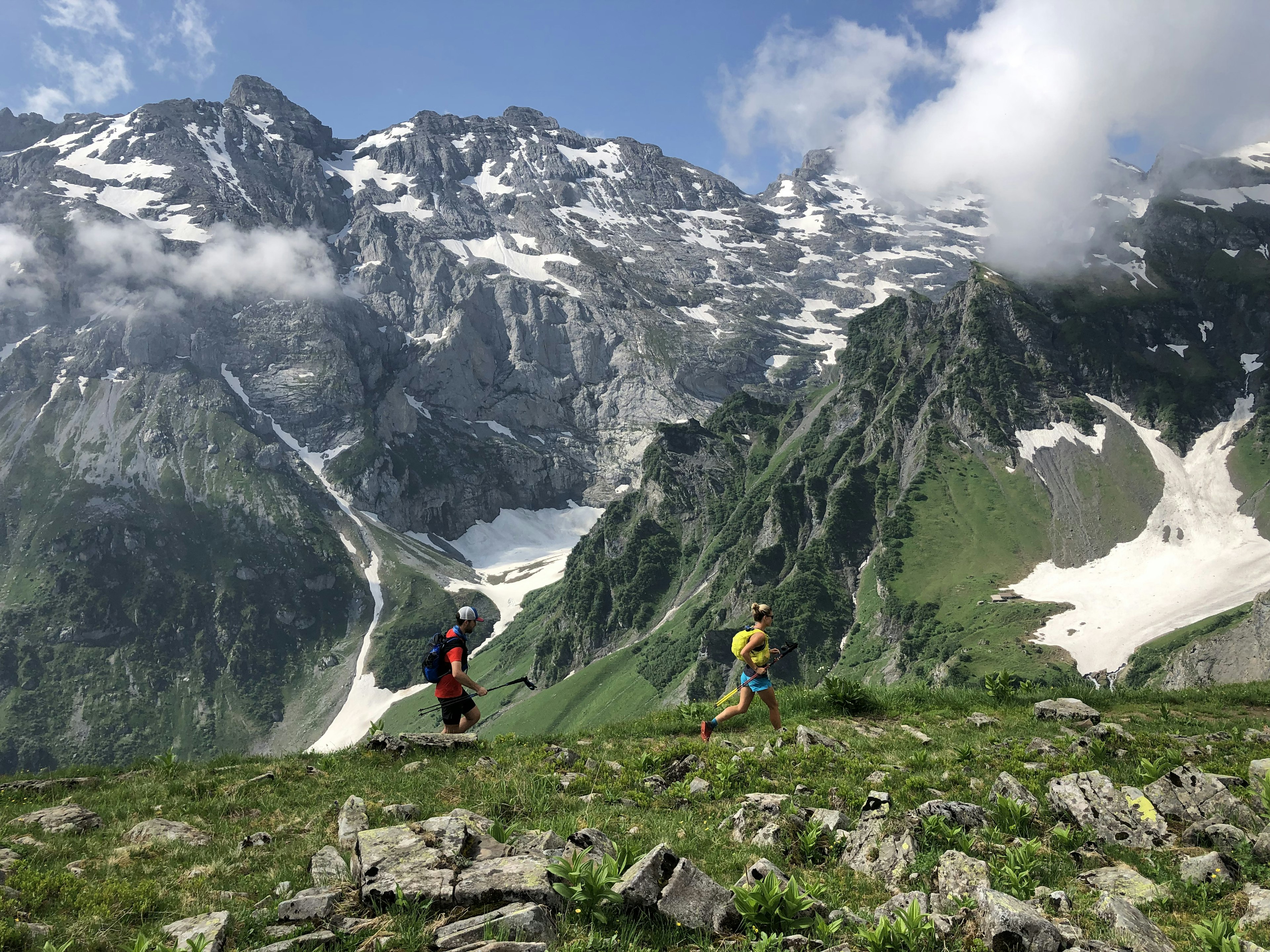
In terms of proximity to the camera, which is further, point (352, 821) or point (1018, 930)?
point (352, 821)

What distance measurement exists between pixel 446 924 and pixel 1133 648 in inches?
7735

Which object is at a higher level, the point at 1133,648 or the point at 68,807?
the point at 68,807

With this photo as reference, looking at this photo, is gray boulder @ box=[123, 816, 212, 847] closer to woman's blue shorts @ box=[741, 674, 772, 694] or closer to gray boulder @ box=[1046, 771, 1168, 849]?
woman's blue shorts @ box=[741, 674, 772, 694]

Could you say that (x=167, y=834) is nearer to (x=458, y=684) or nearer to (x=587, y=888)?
(x=458, y=684)

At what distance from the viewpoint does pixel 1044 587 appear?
648ft

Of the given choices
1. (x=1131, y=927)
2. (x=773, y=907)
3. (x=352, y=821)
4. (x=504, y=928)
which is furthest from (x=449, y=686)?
(x=1131, y=927)

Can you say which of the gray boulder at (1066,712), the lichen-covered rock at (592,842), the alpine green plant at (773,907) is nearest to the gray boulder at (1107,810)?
the alpine green plant at (773,907)

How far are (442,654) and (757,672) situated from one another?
8.84m

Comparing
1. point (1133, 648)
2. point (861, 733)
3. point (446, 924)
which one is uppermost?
point (446, 924)

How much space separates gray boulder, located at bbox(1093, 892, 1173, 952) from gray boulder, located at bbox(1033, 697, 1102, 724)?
12.5 metres

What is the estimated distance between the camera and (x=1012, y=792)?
13383 mm

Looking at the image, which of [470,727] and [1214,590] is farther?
[1214,590]

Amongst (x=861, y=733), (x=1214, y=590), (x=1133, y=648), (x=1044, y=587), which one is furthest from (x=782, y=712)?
(x=1214, y=590)

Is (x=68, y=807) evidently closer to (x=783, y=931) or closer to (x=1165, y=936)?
(x=783, y=931)
